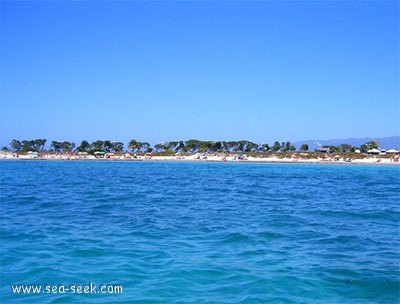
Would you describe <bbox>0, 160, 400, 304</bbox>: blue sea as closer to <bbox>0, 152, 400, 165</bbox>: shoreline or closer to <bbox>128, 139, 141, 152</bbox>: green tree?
<bbox>0, 152, 400, 165</bbox>: shoreline

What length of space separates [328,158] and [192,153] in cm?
4761

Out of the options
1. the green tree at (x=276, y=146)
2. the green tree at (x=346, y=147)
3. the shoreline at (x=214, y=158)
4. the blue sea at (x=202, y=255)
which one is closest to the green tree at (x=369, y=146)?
the green tree at (x=346, y=147)

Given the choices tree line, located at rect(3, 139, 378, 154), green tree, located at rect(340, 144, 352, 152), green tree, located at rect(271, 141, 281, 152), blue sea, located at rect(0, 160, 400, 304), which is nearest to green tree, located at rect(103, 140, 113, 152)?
tree line, located at rect(3, 139, 378, 154)

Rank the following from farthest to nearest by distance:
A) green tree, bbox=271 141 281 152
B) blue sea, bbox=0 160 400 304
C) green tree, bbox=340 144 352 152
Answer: green tree, bbox=271 141 281 152
green tree, bbox=340 144 352 152
blue sea, bbox=0 160 400 304

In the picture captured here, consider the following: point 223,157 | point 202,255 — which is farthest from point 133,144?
point 202,255

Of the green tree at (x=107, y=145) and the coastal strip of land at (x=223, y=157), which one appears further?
the green tree at (x=107, y=145)

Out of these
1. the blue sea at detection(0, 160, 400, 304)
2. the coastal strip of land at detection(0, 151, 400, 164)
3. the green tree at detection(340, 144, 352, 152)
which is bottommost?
the blue sea at detection(0, 160, 400, 304)

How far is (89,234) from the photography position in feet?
32.7

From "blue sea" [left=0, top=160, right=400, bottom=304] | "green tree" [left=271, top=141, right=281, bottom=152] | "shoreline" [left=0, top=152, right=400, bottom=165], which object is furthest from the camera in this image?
"green tree" [left=271, top=141, right=281, bottom=152]

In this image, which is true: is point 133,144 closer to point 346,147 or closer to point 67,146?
point 67,146

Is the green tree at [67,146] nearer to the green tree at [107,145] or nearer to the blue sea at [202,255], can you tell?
the green tree at [107,145]

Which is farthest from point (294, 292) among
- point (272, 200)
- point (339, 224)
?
point (272, 200)

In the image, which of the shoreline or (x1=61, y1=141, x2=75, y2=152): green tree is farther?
(x1=61, y1=141, x2=75, y2=152): green tree

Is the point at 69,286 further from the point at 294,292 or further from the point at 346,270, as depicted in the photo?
the point at 346,270
